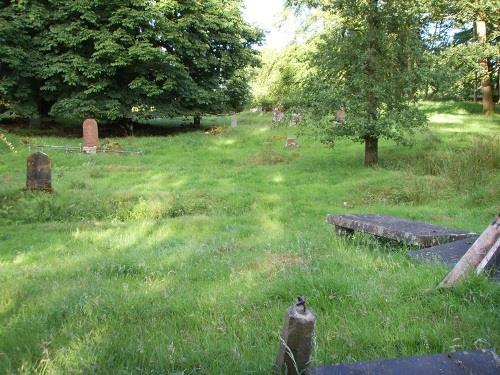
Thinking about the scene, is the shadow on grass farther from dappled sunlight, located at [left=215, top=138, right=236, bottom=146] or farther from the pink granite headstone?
the pink granite headstone

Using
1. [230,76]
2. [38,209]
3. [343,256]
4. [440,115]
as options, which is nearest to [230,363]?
[343,256]

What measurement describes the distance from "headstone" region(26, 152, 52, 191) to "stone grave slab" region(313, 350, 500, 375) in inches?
517

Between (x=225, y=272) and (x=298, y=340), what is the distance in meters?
3.13

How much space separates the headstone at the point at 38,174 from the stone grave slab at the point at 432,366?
13.1 meters

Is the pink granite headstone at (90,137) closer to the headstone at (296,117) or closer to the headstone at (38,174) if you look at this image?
the headstone at (38,174)

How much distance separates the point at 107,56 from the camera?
26797 mm

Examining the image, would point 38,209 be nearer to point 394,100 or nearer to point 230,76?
point 394,100

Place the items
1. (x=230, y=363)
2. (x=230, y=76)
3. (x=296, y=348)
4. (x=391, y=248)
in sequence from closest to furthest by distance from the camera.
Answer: (x=296, y=348) < (x=230, y=363) < (x=391, y=248) < (x=230, y=76)

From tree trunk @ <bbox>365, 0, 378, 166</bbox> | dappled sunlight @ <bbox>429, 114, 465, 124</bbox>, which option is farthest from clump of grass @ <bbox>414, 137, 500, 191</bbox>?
dappled sunlight @ <bbox>429, 114, 465, 124</bbox>

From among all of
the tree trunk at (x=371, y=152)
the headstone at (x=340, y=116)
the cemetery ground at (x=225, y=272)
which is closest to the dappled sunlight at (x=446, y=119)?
the headstone at (x=340, y=116)

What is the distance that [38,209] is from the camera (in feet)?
40.0

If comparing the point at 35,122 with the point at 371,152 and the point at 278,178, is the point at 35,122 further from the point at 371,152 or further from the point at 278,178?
the point at 371,152

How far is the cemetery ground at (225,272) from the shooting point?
338 centimetres

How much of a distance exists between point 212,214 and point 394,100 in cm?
863
